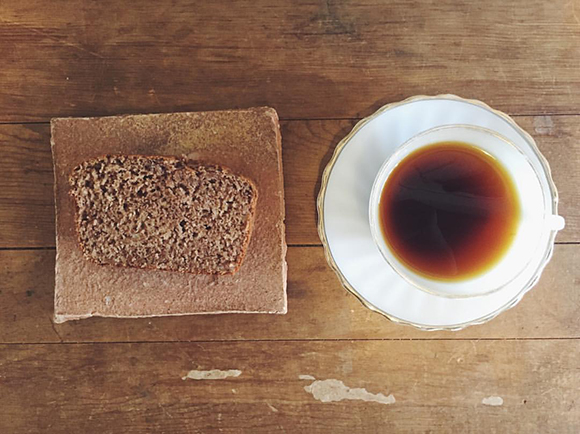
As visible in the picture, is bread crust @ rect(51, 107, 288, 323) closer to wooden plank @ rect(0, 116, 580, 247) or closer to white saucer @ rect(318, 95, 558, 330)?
wooden plank @ rect(0, 116, 580, 247)

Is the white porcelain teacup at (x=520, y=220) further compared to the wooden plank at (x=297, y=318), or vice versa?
the wooden plank at (x=297, y=318)

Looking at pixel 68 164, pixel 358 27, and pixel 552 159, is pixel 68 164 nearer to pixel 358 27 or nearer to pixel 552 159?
pixel 358 27

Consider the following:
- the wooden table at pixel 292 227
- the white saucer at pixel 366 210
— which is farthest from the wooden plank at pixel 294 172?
the white saucer at pixel 366 210

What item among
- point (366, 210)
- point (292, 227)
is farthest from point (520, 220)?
point (292, 227)

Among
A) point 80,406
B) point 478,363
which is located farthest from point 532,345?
Result: point 80,406

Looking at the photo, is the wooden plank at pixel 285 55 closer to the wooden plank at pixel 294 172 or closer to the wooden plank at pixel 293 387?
the wooden plank at pixel 294 172

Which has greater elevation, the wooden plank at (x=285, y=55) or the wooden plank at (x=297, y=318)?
the wooden plank at (x=285, y=55)

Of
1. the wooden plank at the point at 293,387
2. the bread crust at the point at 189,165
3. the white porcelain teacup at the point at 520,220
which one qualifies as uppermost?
the white porcelain teacup at the point at 520,220
